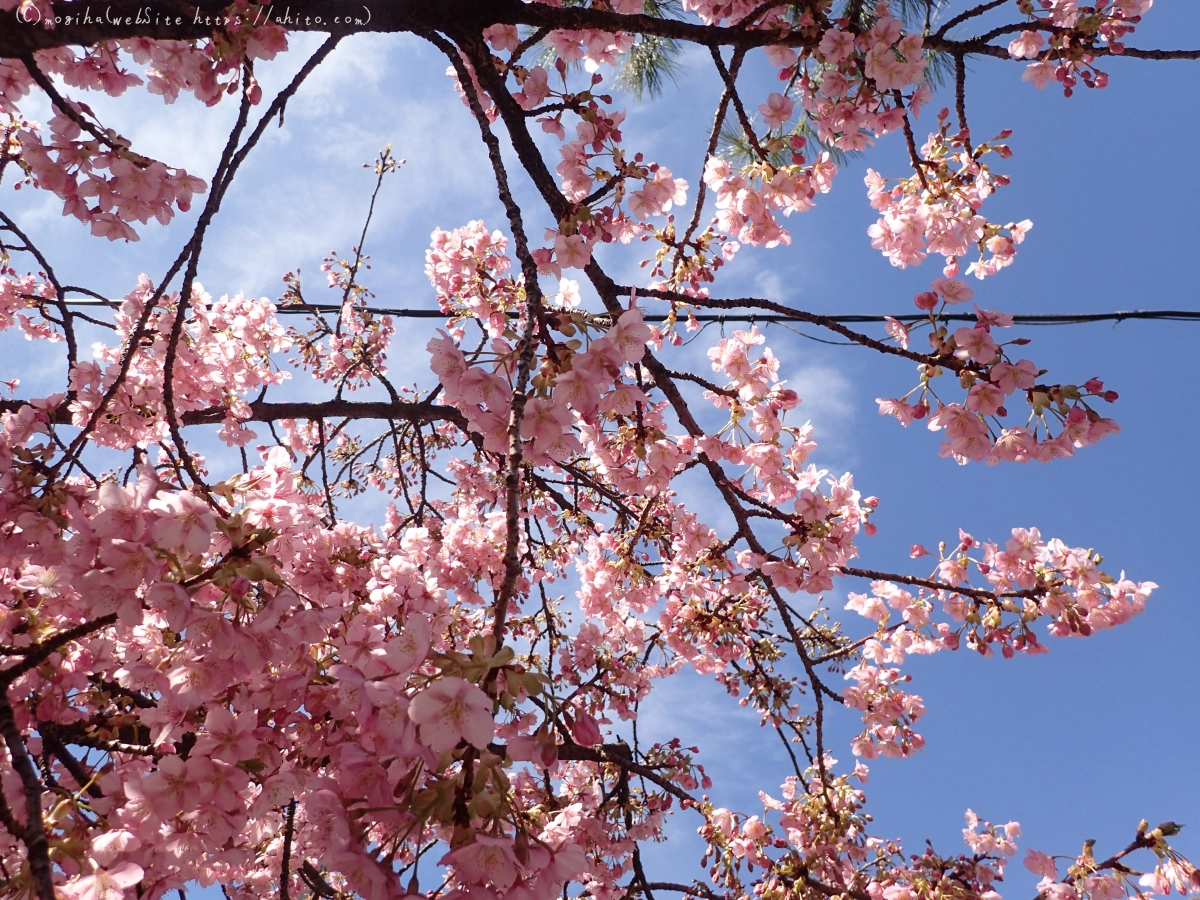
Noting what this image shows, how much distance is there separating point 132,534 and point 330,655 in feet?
1.90

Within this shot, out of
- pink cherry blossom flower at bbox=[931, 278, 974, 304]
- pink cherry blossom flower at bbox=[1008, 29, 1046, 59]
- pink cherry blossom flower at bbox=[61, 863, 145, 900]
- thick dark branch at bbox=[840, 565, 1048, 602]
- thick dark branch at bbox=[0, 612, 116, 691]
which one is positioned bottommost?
pink cherry blossom flower at bbox=[61, 863, 145, 900]

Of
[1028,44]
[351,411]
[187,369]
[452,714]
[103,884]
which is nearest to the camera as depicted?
[452,714]

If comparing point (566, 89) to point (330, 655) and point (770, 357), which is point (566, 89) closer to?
point (770, 357)

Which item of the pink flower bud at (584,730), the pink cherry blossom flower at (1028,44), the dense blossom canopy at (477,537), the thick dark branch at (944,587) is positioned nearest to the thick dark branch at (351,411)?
the dense blossom canopy at (477,537)

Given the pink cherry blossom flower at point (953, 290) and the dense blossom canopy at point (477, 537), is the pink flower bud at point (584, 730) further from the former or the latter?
the pink cherry blossom flower at point (953, 290)

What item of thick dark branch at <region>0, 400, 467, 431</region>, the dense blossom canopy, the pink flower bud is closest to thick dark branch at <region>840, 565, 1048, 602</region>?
the dense blossom canopy

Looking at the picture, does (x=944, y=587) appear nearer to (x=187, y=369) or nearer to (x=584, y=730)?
(x=584, y=730)

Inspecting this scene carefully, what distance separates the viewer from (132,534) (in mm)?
1334

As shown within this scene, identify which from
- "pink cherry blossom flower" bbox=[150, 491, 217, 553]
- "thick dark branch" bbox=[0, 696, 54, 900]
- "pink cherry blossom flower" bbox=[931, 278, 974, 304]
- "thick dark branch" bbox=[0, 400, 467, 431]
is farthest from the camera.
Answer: "thick dark branch" bbox=[0, 400, 467, 431]

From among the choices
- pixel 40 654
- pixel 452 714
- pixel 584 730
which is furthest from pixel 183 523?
pixel 584 730

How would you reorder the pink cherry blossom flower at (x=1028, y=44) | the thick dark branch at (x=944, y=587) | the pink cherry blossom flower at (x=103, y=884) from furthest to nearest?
1. the pink cherry blossom flower at (x=1028, y=44)
2. the thick dark branch at (x=944, y=587)
3. the pink cherry blossom flower at (x=103, y=884)

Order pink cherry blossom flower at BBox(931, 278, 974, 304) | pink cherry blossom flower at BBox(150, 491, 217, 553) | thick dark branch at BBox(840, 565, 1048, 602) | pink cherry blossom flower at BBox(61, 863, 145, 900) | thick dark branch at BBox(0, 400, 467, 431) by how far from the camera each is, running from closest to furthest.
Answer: pink cherry blossom flower at BBox(61, 863, 145, 900) < pink cherry blossom flower at BBox(150, 491, 217, 553) < pink cherry blossom flower at BBox(931, 278, 974, 304) < thick dark branch at BBox(840, 565, 1048, 602) < thick dark branch at BBox(0, 400, 467, 431)

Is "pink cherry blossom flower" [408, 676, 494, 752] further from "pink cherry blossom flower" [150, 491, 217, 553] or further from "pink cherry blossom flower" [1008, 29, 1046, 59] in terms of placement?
"pink cherry blossom flower" [1008, 29, 1046, 59]

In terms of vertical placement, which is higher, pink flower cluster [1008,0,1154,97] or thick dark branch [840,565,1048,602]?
pink flower cluster [1008,0,1154,97]
